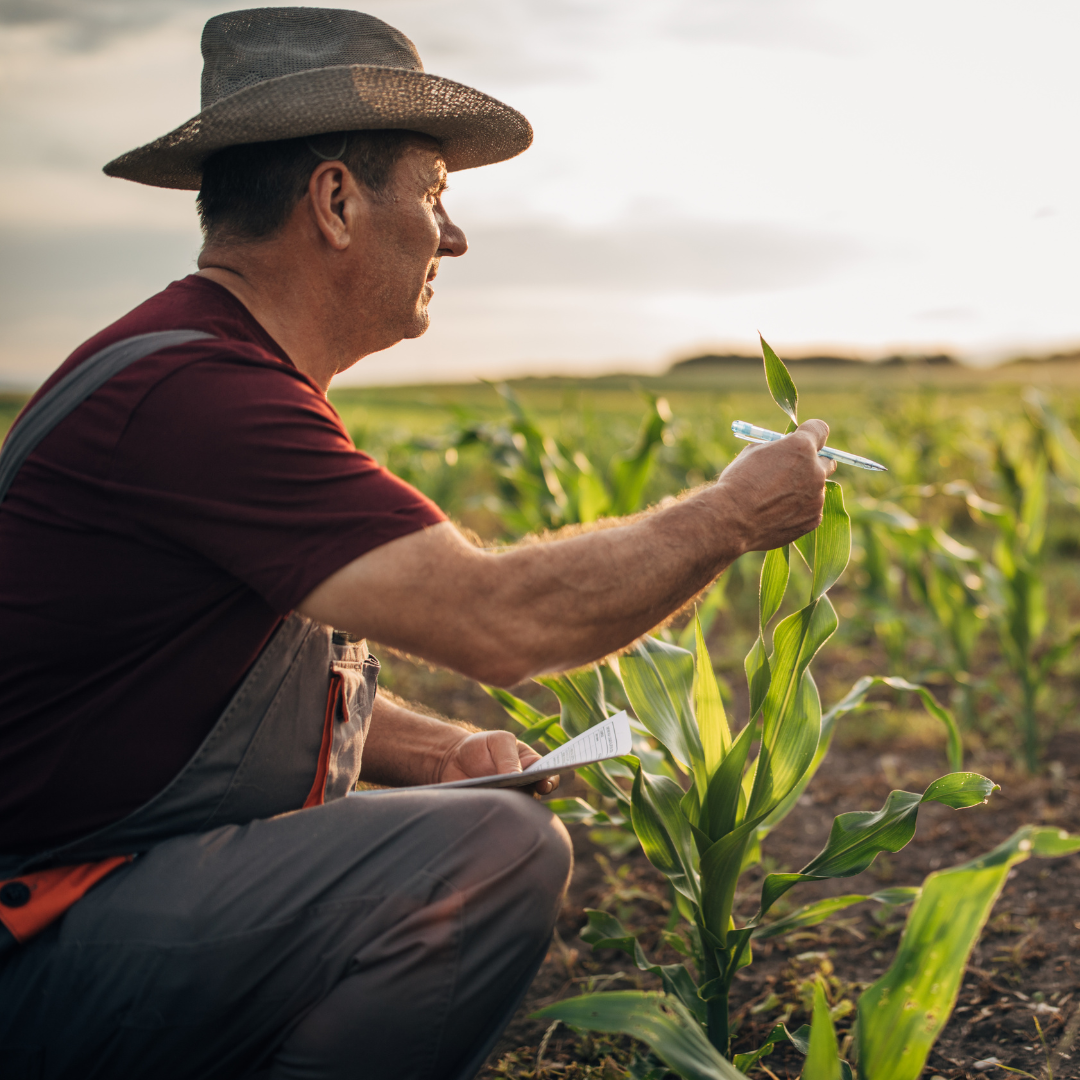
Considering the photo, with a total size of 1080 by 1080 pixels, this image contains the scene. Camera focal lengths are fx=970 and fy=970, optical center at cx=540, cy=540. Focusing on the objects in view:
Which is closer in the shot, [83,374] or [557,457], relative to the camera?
[83,374]

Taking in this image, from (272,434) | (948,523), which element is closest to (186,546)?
(272,434)

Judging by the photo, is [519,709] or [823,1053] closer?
[823,1053]

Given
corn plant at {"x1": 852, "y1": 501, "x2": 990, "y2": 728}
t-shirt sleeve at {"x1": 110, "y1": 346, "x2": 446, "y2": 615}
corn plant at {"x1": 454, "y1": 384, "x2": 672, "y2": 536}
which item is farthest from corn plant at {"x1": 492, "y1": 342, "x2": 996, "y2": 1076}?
corn plant at {"x1": 852, "y1": 501, "x2": 990, "y2": 728}

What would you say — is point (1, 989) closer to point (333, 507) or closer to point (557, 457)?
point (333, 507)

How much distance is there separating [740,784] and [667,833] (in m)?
0.14

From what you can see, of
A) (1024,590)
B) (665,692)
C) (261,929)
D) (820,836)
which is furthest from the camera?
(1024,590)

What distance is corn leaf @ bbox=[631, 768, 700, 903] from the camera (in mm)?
1514

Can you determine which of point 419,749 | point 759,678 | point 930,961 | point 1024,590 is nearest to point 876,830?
point 759,678

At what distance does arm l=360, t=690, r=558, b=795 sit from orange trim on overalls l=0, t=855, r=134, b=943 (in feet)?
1.90

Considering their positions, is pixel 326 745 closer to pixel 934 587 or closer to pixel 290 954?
pixel 290 954

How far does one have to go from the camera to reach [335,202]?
1455 millimetres

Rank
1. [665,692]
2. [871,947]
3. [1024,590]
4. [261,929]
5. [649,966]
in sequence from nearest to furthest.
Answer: [261,929], [649,966], [665,692], [871,947], [1024,590]

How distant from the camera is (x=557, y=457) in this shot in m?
3.45

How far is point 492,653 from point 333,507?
27 centimetres
